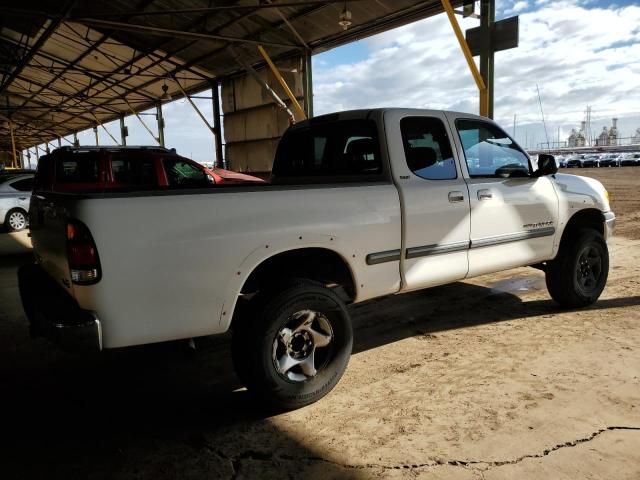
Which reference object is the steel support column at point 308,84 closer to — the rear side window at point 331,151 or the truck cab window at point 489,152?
the rear side window at point 331,151

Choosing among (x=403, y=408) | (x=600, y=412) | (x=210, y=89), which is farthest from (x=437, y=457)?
(x=210, y=89)

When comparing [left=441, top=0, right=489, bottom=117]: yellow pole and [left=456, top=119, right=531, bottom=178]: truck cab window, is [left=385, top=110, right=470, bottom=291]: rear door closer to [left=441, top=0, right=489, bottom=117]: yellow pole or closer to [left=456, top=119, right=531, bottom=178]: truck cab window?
[left=456, top=119, right=531, bottom=178]: truck cab window

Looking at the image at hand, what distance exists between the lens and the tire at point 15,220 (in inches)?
437

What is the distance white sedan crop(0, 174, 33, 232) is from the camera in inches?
433

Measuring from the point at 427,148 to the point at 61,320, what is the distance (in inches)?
111

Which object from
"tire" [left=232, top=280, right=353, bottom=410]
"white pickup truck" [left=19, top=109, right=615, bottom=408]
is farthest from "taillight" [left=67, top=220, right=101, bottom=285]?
"tire" [left=232, top=280, right=353, bottom=410]

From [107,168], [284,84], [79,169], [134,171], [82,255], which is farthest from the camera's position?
[284,84]

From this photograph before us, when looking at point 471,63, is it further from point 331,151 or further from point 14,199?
point 14,199

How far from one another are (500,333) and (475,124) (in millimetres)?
1898

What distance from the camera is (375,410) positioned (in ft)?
9.65

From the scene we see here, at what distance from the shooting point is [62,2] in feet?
43.8

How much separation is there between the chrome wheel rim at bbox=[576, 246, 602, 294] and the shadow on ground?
264mm

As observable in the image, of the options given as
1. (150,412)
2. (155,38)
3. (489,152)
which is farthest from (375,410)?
(155,38)

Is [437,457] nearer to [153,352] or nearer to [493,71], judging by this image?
[153,352]
